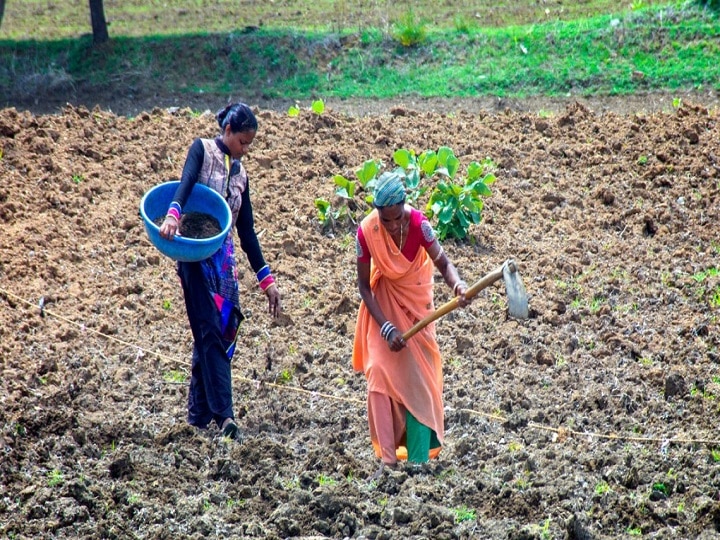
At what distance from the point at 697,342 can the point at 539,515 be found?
88.1 inches

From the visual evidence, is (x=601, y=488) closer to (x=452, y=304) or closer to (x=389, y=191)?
(x=452, y=304)

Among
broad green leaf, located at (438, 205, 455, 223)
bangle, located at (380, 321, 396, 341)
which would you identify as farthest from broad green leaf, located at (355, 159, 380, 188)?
bangle, located at (380, 321, 396, 341)

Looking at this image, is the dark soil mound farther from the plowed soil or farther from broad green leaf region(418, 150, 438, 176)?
broad green leaf region(418, 150, 438, 176)

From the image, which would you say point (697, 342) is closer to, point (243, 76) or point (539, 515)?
point (539, 515)

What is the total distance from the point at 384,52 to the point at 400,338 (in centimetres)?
790

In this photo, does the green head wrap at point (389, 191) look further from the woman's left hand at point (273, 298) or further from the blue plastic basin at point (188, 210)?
the woman's left hand at point (273, 298)

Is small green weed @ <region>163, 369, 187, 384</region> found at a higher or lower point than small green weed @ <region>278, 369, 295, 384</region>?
higher

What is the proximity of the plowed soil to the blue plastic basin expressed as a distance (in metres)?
1.10

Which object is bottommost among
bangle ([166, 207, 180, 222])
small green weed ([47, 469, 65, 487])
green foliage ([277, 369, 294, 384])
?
green foliage ([277, 369, 294, 384])

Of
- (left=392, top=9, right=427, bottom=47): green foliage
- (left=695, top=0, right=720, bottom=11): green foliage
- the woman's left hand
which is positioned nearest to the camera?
the woman's left hand

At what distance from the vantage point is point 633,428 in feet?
19.8

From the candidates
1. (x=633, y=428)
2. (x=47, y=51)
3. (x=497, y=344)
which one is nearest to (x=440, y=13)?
(x=47, y=51)

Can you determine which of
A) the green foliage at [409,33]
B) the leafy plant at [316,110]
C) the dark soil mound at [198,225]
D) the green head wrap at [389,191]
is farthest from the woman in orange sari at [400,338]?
the green foliage at [409,33]

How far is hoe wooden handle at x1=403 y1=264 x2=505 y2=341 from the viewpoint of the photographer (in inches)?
194
